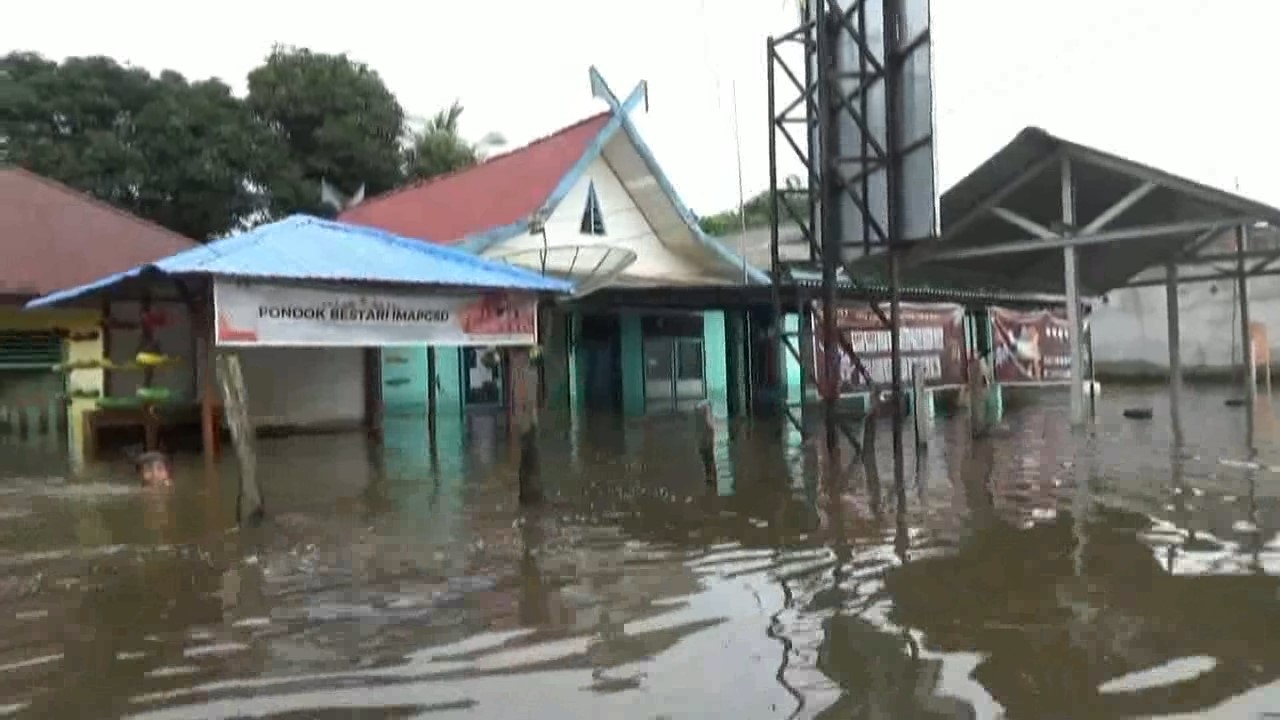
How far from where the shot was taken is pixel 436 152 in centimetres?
3138

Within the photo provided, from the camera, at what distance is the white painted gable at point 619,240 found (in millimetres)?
19703

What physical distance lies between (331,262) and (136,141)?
15.9m

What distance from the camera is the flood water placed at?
16.6ft

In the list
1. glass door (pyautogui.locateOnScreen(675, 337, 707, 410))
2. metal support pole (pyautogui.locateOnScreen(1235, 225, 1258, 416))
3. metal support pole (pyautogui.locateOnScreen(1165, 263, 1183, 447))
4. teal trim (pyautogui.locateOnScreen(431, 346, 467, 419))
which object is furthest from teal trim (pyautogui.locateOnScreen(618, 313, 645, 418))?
metal support pole (pyautogui.locateOnScreen(1235, 225, 1258, 416))

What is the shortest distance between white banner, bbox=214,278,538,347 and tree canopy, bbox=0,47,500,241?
575 inches

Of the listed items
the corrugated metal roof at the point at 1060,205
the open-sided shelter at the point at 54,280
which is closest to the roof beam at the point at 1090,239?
the corrugated metal roof at the point at 1060,205

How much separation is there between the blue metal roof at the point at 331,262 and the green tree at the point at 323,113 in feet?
47.5

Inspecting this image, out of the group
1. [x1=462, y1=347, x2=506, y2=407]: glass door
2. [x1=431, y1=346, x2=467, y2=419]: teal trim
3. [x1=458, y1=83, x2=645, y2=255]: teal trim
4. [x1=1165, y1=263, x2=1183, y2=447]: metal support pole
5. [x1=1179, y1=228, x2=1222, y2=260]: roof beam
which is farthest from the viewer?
[x1=462, y1=347, x2=506, y2=407]: glass door

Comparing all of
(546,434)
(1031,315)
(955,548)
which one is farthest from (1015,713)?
(1031,315)

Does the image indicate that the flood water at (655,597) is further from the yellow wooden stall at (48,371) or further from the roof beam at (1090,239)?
the yellow wooden stall at (48,371)

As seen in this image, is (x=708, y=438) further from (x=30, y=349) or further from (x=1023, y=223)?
(x=30, y=349)

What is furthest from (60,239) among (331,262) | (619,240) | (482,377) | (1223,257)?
(1223,257)

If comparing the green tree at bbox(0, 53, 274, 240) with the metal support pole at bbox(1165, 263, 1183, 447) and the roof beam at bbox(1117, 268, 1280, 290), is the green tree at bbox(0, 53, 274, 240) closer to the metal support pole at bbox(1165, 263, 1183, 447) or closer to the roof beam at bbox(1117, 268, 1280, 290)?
the roof beam at bbox(1117, 268, 1280, 290)

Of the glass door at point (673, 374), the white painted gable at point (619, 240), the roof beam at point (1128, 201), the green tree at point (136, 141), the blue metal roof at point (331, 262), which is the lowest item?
the glass door at point (673, 374)
